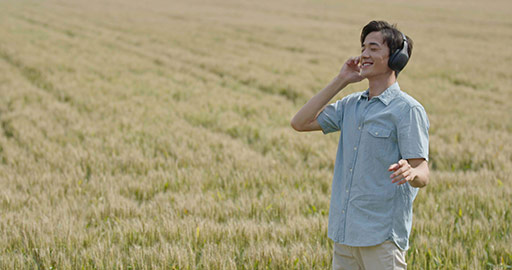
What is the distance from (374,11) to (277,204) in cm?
4193

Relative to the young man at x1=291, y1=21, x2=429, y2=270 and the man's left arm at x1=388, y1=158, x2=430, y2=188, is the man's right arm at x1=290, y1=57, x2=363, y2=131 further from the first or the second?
the man's left arm at x1=388, y1=158, x2=430, y2=188

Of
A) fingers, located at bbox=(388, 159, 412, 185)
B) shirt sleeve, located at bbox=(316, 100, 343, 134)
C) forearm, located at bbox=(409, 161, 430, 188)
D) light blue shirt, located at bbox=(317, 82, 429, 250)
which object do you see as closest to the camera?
fingers, located at bbox=(388, 159, 412, 185)

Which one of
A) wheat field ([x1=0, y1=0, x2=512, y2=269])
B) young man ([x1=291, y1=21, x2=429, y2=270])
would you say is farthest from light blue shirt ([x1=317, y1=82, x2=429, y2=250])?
wheat field ([x1=0, y1=0, x2=512, y2=269])

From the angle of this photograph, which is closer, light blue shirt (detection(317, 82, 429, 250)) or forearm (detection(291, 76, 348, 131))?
light blue shirt (detection(317, 82, 429, 250))

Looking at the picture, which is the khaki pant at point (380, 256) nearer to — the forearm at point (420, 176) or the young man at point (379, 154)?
the young man at point (379, 154)

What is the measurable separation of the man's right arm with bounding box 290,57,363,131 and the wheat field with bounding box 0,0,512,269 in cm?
Result: 120

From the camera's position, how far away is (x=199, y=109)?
Result: 9266 millimetres

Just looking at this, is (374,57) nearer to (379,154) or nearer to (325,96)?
(325,96)

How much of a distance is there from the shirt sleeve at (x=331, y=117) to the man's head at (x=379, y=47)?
32 centimetres

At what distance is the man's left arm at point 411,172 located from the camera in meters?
2.01

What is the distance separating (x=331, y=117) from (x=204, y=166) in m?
3.46

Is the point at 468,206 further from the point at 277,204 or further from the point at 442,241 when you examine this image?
the point at 277,204

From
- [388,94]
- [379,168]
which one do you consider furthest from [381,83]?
[379,168]

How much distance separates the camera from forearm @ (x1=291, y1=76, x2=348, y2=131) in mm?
2463
